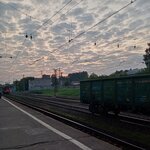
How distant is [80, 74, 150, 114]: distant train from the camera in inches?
742

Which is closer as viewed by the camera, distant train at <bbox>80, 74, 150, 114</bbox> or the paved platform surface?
the paved platform surface

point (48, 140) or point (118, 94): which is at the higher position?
point (118, 94)

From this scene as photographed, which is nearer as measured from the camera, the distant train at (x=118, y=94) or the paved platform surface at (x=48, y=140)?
the paved platform surface at (x=48, y=140)

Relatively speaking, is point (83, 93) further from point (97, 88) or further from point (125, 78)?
point (125, 78)

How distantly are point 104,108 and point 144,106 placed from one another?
603cm

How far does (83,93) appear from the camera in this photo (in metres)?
28.3

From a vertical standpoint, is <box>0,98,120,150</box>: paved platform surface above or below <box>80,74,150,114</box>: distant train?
below

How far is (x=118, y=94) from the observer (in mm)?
21594

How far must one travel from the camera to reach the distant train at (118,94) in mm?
18844

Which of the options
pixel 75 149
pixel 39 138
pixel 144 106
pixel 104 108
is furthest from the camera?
pixel 104 108

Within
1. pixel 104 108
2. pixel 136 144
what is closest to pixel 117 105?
pixel 104 108

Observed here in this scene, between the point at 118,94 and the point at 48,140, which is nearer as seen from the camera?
the point at 48,140

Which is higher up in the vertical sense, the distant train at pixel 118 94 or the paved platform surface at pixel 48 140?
the distant train at pixel 118 94

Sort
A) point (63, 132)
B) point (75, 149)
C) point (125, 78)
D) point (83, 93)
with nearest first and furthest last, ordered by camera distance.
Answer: point (75, 149) < point (63, 132) < point (125, 78) < point (83, 93)
